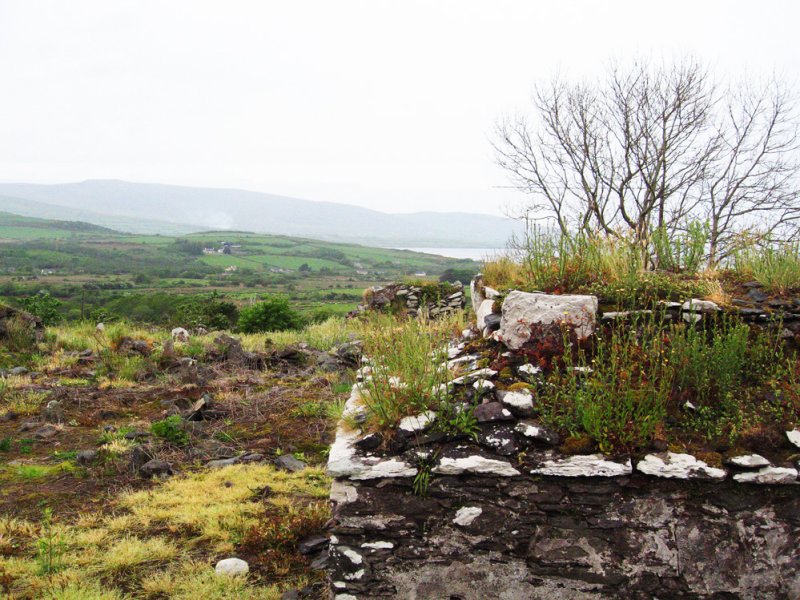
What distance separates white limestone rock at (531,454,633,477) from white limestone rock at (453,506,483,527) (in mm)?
481

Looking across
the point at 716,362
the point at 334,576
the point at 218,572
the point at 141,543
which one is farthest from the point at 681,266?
the point at 141,543

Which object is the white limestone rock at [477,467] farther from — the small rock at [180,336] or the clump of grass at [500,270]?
the small rock at [180,336]

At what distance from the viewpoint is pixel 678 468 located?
12.7 feet

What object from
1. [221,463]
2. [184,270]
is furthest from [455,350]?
[184,270]

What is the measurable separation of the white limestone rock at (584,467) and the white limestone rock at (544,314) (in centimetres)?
141

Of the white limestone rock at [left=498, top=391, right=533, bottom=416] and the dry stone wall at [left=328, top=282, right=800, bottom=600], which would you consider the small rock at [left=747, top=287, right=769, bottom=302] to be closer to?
the dry stone wall at [left=328, top=282, right=800, bottom=600]

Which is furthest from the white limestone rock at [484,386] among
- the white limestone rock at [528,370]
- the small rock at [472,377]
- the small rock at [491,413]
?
the white limestone rock at [528,370]

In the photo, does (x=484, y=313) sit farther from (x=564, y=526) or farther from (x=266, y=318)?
(x=266, y=318)

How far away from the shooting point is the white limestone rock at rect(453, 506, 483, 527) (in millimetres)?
3928

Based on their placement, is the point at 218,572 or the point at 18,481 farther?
the point at 18,481

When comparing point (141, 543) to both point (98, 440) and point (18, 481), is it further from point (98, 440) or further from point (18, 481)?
point (98, 440)

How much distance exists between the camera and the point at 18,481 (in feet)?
21.3

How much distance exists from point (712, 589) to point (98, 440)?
7.39 metres

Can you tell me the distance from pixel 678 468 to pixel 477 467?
4.53ft
